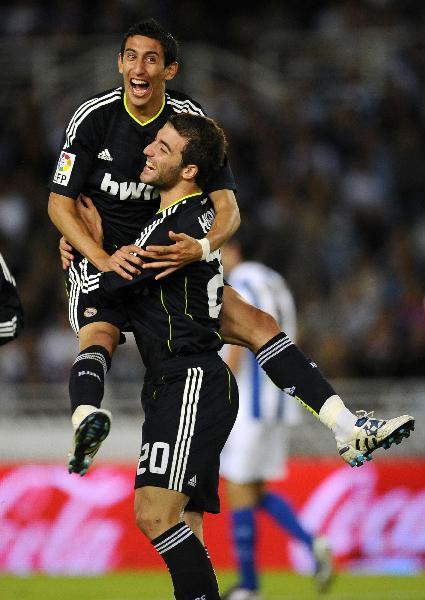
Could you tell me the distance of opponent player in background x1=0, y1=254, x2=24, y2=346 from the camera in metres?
6.92

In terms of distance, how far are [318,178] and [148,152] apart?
29.6ft

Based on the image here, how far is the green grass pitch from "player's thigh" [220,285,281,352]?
3297 millimetres

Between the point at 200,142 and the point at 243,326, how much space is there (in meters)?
0.90

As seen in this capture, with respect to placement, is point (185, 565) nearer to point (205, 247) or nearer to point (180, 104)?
point (205, 247)

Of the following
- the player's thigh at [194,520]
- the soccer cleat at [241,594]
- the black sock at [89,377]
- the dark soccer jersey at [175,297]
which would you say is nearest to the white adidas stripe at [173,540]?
the player's thigh at [194,520]

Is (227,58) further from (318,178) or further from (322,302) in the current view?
(322,302)

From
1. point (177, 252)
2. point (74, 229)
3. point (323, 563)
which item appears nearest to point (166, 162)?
point (177, 252)

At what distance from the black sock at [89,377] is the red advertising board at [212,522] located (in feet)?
17.6

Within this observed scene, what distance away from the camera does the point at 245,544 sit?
899cm

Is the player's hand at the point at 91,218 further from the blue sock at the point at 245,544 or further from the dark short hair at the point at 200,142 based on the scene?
the blue sock at the point at 245,544

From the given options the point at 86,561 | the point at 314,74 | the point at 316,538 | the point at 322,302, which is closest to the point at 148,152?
the point at 316,538

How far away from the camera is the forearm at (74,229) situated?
20.0ft

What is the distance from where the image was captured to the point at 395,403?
12.0 m

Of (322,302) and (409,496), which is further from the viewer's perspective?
(322,302)
